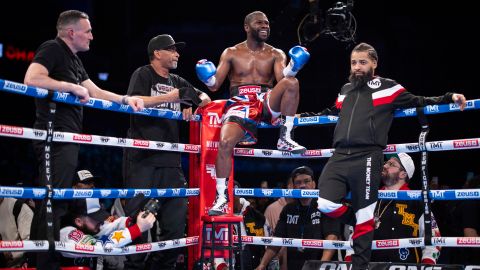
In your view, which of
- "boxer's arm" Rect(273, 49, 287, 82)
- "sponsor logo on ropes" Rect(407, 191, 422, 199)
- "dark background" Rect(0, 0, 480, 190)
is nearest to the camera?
"sponsor logo on ropes" Rect(407, 191, 422, 199)

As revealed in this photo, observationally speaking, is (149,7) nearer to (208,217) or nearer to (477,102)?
(208,217)

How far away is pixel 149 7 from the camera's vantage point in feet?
39.0

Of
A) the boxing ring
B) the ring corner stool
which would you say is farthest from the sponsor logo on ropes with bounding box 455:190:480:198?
the ring corner stool

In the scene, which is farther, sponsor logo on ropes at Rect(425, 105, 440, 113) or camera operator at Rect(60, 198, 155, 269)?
sponsor logo on ropes at Rect(425, 105, 440, 113)

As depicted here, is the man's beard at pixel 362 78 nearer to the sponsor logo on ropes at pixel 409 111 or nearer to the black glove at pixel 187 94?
the sponsor logo on ropes at pixel 409 111

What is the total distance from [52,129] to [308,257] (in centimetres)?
277

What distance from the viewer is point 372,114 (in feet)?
12.6

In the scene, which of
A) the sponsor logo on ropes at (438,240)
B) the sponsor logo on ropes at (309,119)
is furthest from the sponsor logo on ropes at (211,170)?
the sponsor logo on ropes at (438,240)

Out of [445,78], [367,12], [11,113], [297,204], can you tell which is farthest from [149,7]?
[297,204]

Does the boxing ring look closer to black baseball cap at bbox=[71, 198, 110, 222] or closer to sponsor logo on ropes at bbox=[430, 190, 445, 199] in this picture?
sponsor logo on ropes at bbox=[430, 190, 445, 199]

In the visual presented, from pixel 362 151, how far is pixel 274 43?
5502 mm

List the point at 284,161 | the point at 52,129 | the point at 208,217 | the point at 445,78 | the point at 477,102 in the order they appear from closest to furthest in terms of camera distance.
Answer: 1. the point at 52,129
2. the point at 477,102
3. the point at 208,217
4. the point at 445,78
5. the point at 284,161

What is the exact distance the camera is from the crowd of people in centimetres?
354

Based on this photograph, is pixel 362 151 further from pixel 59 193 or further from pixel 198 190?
pixel 59 193
